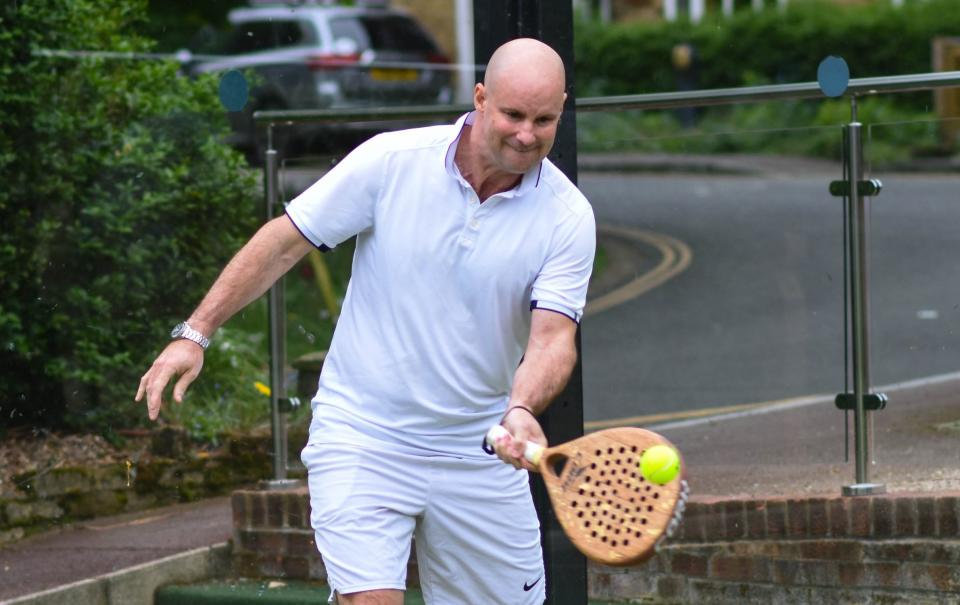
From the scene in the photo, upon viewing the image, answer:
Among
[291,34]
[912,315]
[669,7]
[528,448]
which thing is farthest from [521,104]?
[669,7]

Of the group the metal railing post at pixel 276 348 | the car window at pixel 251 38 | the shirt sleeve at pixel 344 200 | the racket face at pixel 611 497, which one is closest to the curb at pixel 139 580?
the metal railing post at pixel 276 348

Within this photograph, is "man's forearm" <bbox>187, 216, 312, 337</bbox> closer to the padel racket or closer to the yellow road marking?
the padel racket

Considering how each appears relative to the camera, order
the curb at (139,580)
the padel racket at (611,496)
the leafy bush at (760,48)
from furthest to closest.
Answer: the leafy bush at (760,48) < the curb at (139,580) < the padel racket at (611,496)

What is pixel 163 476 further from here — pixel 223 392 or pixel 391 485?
pixel 391 485

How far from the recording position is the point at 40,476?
6531mm

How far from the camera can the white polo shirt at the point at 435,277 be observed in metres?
3.94

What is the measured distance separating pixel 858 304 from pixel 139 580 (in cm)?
284

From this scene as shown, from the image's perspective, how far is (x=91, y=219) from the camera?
275 inches

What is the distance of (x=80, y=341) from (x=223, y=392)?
0.71 m

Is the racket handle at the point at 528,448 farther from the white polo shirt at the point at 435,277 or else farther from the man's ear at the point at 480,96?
the man's ear at the point at 480,96

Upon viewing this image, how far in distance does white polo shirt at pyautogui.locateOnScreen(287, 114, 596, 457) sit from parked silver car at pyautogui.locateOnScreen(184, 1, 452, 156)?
8.74 ft

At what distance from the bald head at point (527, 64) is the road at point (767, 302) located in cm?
236

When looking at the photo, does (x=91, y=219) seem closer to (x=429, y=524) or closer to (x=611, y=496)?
(x=429, y=524)

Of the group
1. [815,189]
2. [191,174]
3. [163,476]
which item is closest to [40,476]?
[163,476]
